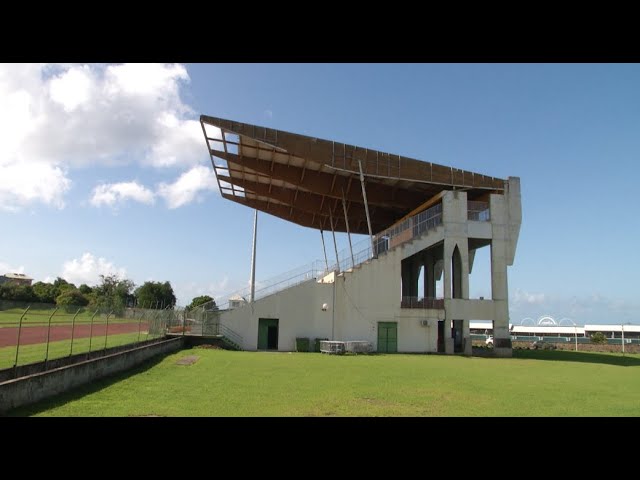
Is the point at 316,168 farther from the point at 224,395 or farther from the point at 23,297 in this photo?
the point at 23,297

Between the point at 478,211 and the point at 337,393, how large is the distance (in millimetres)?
27262

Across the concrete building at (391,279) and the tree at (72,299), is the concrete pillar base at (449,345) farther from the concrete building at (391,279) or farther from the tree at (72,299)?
the tree at (72,299)

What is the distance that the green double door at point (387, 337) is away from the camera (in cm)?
3675

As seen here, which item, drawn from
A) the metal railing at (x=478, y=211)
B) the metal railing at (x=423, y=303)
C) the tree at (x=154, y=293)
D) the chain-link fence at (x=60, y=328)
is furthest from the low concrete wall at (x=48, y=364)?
the tree at (x=154, y=293)

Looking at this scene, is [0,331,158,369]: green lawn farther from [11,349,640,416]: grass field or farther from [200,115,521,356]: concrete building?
[200,115,521,356]: concrete building

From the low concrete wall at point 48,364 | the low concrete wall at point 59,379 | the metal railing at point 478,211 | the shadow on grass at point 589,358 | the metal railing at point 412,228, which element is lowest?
the shadow on grass at point 589,358

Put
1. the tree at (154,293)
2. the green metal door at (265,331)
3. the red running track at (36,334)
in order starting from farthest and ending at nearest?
1. the tree at (154,293)
2. the green metal door at (265,331)
3. the red running track at (36,334)

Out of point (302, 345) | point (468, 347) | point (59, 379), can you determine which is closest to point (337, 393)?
Result: point (59, 379)

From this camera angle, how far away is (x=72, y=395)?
13.0 meters

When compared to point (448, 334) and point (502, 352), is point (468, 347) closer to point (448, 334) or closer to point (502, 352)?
point (448, 334)

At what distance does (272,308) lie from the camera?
→ 37062mm

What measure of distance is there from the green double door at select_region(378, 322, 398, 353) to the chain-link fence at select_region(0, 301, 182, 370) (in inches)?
598

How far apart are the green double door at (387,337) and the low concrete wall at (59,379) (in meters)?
19.7
